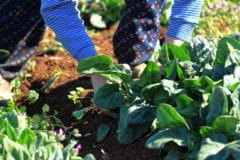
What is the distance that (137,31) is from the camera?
3299 millimetres

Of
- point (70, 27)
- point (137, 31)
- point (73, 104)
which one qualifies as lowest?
point (73, 104)

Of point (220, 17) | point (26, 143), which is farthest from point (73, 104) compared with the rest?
point (220, 17)

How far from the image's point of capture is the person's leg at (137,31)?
10.8 feet

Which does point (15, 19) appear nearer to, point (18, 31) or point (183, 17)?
point (18, 31)

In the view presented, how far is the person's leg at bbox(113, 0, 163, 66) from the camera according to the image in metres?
3.29

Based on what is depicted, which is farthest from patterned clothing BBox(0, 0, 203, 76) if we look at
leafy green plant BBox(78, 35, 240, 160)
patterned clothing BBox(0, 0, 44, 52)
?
patterned clothing BBox(0, 0, 44, 52)

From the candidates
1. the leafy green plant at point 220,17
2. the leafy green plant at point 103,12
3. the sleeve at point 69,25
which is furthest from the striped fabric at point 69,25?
the leafy green plant at point 103,12

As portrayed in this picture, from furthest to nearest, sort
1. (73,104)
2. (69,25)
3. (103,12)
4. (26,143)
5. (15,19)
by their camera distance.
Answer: (103,12) < (15,19) < (73,104) < (69,25) < (26,143)

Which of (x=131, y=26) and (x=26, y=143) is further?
(x=131, y=26)

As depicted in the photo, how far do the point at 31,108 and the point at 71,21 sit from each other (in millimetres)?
620

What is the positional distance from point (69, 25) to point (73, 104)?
46 centimetres

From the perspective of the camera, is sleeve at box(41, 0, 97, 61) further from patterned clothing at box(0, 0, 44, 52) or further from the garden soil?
patterned clothing at box(0, 0, 44, 52)

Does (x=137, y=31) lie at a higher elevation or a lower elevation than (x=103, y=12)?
higher

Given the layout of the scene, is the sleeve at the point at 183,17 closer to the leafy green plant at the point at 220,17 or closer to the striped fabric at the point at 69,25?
the striped fabric at the point at 69,25
